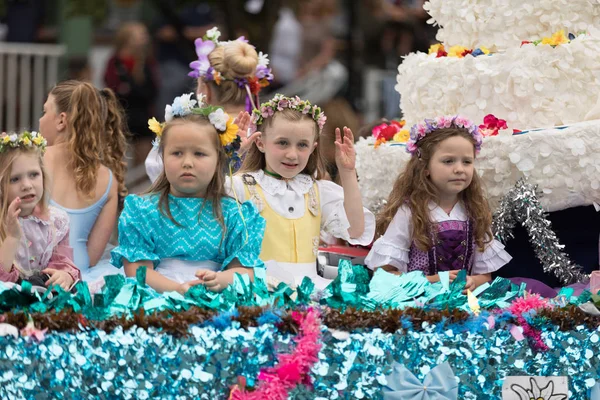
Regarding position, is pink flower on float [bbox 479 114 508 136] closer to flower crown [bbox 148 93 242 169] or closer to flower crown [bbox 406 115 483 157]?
flower crown [bbox 406 115 483 157]

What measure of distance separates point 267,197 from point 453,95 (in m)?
1.18

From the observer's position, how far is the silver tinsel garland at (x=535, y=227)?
5359mm

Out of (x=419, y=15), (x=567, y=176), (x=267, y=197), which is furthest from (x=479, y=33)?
(x=419, y=15)

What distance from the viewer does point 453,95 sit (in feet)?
18.9

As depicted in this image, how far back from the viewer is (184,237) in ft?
15.7

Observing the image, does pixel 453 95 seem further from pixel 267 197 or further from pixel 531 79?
pixel 267 197

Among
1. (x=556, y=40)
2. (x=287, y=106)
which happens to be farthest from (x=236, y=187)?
(x=556, y=40)

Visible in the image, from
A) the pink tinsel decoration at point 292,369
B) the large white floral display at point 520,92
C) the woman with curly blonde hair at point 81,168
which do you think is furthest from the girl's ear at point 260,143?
the pink tinsel decoration at point 292,369

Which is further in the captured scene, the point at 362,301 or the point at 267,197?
the point at 267,197

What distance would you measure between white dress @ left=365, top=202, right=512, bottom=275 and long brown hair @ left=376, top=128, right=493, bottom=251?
4 cm

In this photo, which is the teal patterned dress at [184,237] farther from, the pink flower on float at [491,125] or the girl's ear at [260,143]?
the pink flower on float at [491,125]

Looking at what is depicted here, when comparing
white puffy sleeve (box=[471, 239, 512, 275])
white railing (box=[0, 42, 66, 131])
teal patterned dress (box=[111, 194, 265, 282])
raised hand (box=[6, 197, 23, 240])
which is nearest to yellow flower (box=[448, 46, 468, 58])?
white puffy sleeve (box=[471, 239, 512, 275])

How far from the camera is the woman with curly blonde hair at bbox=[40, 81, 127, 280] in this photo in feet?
19.0

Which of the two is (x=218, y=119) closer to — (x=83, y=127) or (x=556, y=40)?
(x=83, y=127)
